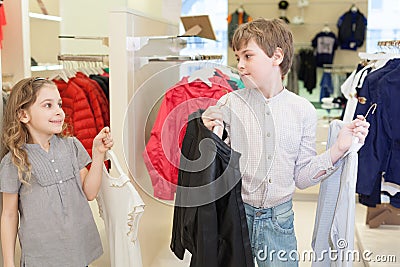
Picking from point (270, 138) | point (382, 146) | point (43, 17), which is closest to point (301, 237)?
point (382, 146)

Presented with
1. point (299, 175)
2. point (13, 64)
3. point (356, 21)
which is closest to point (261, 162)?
point (299, 175)

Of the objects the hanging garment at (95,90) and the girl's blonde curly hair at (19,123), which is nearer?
the girl's blonde curly hair at (19,123)

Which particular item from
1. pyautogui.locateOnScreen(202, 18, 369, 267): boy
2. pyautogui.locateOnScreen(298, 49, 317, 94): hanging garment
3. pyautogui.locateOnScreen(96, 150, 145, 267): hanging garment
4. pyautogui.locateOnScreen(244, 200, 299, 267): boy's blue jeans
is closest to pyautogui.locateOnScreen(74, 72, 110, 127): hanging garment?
pyautogui.locateOnScreen(96, 150, 145, 267): hanging garment

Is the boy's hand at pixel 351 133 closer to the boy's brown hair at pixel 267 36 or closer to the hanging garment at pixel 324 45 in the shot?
the boy's brown hair at pixel 267 36

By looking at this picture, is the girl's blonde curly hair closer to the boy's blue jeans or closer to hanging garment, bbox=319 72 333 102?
the boy's blue jeans

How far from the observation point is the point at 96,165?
74.6 inches

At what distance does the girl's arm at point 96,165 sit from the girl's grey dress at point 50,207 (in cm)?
Result: 4

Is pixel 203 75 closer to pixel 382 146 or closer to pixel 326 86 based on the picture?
pixel 382 146

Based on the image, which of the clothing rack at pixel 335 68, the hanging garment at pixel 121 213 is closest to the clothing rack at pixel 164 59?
the hanging garment at pixel 121 213

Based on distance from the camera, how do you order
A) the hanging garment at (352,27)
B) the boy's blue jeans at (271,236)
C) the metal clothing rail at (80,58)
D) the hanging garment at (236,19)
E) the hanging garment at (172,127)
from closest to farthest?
the boy's blue jeans at (271,236), the hanging garment at (172,127), the metal clothing rail at (80,58), the hanging garment at (352,27), the hanging garment at (236,19)

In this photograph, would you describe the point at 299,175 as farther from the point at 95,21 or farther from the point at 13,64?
the point at 95,21

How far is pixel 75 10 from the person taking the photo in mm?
3559

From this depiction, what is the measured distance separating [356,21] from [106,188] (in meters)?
3.79

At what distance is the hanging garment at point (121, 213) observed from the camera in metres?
1.91
